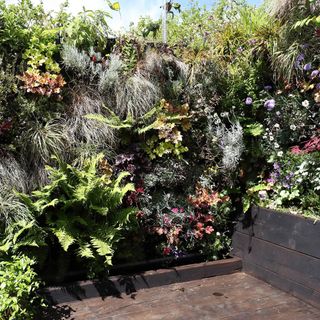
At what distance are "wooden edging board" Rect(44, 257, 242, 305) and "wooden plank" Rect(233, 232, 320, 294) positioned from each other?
6.7 inches

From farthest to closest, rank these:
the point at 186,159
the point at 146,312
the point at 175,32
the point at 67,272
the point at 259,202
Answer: the point at 175,32, the point at 186,159, the point at 259,202, the point at 67,272, the point at 146,312

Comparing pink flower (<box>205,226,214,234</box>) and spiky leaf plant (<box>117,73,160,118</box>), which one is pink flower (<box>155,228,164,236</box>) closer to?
pink flower (<box>205,226,214,234</box>)

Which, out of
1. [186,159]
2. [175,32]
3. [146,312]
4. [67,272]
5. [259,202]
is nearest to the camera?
[146,312]

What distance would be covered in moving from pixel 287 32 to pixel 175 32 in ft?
7.01

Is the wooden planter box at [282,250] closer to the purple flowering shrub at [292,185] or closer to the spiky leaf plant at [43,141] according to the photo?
the purple flowering shrub at [292,185]

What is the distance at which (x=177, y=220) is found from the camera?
411 centimetres

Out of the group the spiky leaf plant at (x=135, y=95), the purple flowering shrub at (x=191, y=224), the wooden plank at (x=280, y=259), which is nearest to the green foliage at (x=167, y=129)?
the spiky leaf plant at (x=135, y=95)

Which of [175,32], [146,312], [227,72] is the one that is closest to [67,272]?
[146,312]

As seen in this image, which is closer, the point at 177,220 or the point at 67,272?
the point at 67,272

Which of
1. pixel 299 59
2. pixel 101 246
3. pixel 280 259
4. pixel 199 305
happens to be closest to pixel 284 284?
pixel 280 259

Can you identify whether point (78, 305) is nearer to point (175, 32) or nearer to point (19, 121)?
point (19, 121)

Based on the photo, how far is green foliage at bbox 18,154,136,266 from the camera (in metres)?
3.43

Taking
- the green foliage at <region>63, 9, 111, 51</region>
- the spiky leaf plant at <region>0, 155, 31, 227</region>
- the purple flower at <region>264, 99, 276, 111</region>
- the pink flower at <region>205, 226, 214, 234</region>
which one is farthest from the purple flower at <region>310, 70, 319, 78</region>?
the spiky leaf plant at <region>0, 155, 31, 227</region>

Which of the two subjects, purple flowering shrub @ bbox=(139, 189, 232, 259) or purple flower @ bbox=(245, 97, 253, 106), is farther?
purple flower @ bbox=(245, 97, 253, 106)
